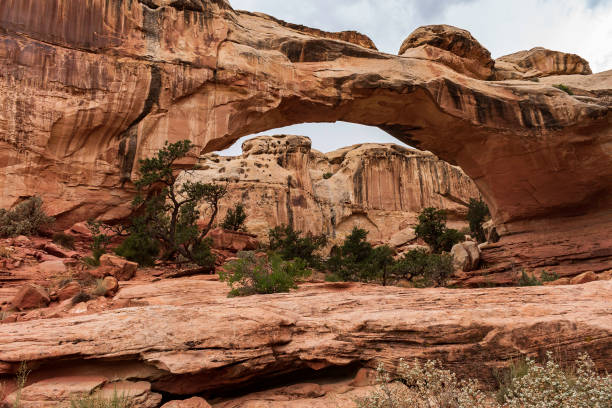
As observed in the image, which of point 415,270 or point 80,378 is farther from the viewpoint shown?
point 415,270

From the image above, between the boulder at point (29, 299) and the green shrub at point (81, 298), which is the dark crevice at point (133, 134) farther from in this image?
the green shrub at point (81, 298)

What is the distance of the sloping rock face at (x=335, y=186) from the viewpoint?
1026 inches

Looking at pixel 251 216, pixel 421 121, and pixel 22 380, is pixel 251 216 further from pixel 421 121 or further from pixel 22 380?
pixel 22 380

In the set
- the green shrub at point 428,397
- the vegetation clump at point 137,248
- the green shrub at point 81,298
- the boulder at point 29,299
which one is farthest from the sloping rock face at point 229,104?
the green shrub at point 428,397

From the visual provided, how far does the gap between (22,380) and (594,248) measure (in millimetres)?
17180

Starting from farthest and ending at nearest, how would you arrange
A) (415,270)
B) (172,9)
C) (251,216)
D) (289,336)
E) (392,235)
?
(392,235)
(251,216)
(415,270)
(172,9)
(289,336)

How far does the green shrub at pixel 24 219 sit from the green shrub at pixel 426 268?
11.6m

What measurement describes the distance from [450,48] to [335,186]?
1862cm

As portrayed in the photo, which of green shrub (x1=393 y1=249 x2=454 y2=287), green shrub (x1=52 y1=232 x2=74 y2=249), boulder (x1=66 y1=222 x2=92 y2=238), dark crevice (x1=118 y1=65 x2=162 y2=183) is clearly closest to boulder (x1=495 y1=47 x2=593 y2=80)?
green shrub (x1=393 y1=249 x2=454 y2=287)

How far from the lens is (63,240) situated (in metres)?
9.90

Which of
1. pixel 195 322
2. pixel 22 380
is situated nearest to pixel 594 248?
pixel 195 322

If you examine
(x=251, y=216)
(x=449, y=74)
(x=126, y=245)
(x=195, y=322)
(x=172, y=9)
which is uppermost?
(x=172, y=9)

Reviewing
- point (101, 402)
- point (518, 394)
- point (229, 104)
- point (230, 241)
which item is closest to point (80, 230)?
point (229, 104)

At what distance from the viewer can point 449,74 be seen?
13727mm
